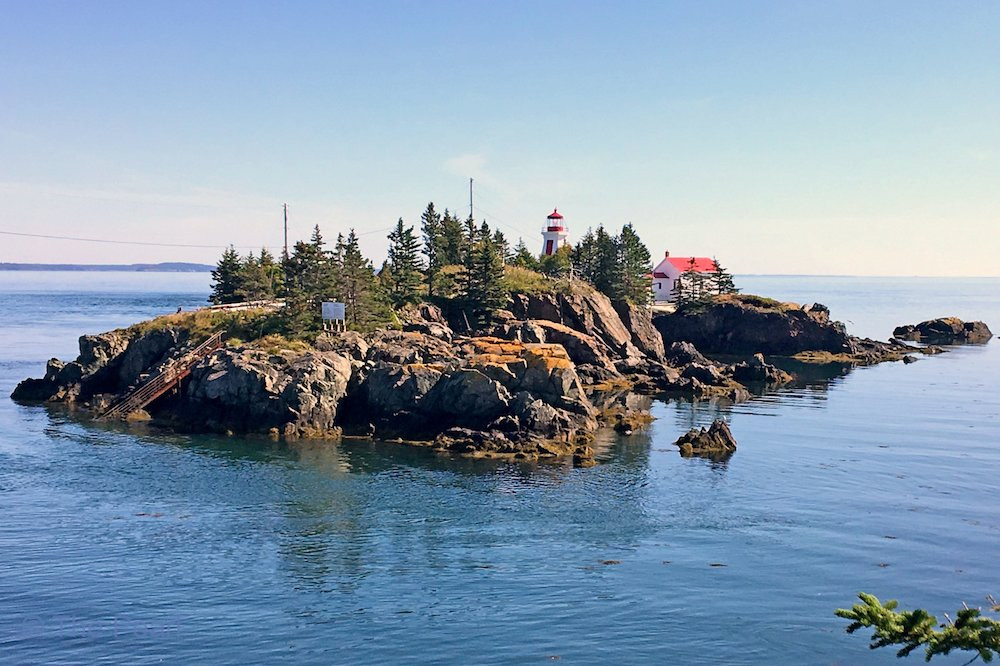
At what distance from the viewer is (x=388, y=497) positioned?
45.8 metres

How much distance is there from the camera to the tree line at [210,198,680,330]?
7800 cm

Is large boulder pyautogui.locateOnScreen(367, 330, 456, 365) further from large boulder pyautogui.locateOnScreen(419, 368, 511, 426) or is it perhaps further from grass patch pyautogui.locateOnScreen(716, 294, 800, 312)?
grass patch pyautogui.locateOnScreen(716, 294, 800, 312)

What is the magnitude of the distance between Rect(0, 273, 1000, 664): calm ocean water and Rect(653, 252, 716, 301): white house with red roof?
8116 cm

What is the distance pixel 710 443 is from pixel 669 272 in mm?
89498

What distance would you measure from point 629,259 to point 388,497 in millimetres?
80244

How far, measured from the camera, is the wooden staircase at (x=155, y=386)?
215 ft

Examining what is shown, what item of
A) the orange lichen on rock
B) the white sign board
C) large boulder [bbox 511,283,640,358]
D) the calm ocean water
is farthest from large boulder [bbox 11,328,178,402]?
large boulder [bbox 511,283,640,358]

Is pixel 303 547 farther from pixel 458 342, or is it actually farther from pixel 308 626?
pixel 458 342

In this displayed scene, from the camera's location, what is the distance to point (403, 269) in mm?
92125

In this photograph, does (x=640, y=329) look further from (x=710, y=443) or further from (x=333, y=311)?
(x=710, y=443)

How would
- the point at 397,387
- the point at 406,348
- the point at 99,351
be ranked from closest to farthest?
1. the point at 397,387
2. the point at 406,348
3. the point at 99,351

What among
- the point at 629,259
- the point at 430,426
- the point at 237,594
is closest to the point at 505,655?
the point at 237,594

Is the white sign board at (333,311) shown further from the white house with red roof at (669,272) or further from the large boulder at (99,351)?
the white house with red roof at (669,272)

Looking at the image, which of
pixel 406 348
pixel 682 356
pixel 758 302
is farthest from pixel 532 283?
pixel 758 302
